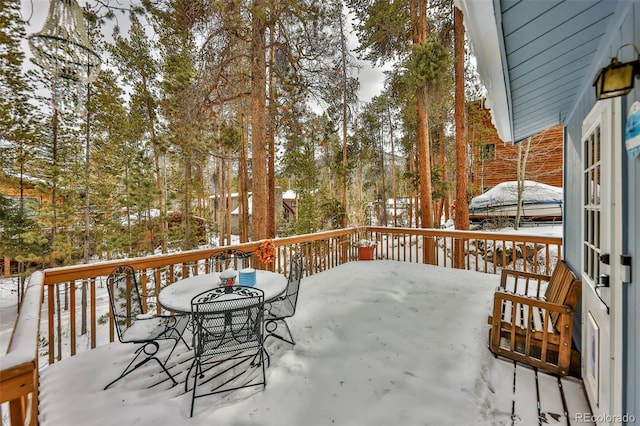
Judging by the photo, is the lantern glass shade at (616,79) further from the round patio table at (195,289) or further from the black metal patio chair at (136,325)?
the black metal patio chair at (136,325)

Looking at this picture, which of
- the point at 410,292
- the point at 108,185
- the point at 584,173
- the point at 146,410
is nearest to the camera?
the point at 146,410

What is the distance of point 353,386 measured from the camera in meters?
2.03

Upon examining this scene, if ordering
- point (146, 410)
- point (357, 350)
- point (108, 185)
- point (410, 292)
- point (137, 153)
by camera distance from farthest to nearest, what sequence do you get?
point (137, 153) < point (108, 185) < point (410, 292) < point (357, 350) < point (146, 410)

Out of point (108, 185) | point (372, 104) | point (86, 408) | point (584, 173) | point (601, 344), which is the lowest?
point (86, 408)

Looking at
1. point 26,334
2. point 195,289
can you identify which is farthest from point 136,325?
point 26,334

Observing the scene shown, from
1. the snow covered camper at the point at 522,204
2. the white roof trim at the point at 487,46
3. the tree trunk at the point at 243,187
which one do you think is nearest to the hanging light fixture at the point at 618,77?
the white roof trim at the point at 487,46

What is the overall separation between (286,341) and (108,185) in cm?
935

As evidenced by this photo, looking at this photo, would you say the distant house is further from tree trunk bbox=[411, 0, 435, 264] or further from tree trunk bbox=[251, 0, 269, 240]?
tree trunk bbox=[251, 0, 269, 240]

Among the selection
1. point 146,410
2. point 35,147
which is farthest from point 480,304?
point 35,147

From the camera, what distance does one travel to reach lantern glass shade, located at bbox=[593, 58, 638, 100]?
113 centimetres

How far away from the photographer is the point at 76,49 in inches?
78.0

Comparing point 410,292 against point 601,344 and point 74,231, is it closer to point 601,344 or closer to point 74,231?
point 601,344

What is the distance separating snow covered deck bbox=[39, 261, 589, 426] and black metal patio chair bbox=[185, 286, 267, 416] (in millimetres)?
132

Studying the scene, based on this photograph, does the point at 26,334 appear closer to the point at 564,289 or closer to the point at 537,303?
the point at 537,303
